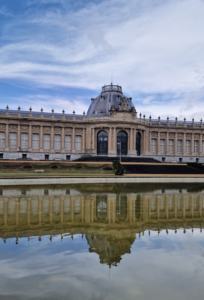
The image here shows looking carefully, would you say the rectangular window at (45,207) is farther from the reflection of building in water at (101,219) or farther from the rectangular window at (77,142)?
the rectangular window at (77,142)

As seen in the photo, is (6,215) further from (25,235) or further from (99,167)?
(99,167)

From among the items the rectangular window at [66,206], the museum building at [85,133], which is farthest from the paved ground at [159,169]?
the rectangular window at [66,206]

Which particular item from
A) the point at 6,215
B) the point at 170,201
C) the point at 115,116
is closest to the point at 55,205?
the point at 6,215

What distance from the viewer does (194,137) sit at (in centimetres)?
8338

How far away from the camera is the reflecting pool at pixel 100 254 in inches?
274

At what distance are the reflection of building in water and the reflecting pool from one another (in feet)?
0.14

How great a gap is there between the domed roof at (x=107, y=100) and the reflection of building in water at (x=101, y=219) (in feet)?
190

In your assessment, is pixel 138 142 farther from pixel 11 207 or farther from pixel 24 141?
pixel 11 207

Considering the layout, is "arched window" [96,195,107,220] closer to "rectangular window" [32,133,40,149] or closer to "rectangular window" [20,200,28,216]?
"rectangular window" [20,200,28,216]

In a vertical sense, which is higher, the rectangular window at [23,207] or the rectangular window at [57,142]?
the rectangular window at [57,142]

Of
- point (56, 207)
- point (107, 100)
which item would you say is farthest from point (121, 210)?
point (107, 100)

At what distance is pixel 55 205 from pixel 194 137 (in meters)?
73.1

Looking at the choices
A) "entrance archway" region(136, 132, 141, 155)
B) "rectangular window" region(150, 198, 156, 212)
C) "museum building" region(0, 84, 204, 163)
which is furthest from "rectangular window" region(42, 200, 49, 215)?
"entrance archway" region(136, 132, 141, 155)

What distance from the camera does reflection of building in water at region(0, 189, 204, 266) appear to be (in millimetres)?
10742
